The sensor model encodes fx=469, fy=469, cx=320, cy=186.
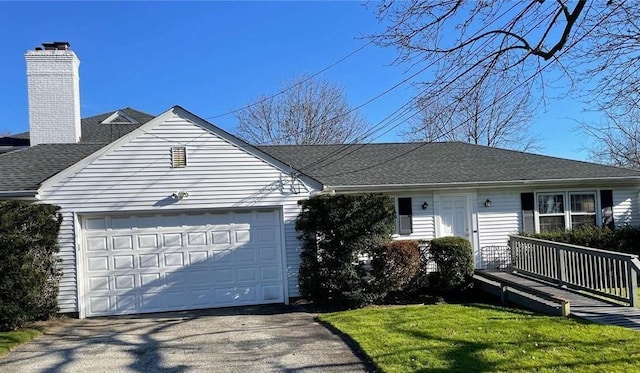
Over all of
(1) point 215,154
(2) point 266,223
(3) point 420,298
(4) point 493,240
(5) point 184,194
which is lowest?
(3) point 420,298

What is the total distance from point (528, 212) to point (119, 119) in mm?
15104

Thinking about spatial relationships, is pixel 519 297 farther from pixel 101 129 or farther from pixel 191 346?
pixel 101 129

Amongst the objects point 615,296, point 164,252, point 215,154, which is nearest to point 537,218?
point 615,296

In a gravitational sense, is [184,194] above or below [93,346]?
above

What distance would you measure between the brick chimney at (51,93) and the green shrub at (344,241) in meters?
7.86

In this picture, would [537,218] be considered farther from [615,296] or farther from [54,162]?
[54,162]

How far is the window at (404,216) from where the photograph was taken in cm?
1275

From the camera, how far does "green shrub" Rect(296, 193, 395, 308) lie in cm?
987

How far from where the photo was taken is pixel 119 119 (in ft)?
60.4

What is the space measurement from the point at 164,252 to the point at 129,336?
2650mm

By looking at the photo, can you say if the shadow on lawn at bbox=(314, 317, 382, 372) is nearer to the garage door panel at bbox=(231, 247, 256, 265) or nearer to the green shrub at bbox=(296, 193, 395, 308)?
the green shrub at bbox=(296, 193, 395, 308)

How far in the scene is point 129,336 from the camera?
809 cm

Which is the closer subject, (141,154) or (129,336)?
(129,336)

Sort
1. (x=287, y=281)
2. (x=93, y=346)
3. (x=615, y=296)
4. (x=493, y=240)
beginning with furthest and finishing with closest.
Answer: (x=493, y=240), (x=287, y=281), (x=615, y=296), (x=93, y=346)
